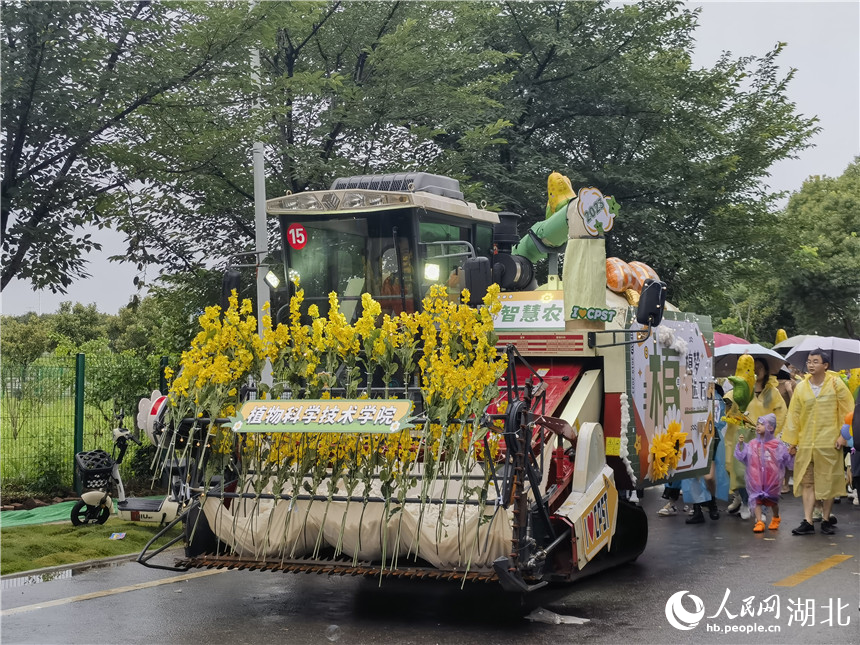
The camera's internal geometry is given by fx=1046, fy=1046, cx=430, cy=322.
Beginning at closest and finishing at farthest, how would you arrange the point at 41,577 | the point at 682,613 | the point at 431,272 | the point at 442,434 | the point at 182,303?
the point at 442,434, the point at 682,613, the point at 41,577, the point at 431,272, the point at 182,303

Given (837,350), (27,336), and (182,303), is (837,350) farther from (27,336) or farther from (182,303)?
(27,336)

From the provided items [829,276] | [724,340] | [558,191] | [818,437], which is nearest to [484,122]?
[724,340]

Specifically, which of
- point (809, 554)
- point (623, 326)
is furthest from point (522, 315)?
point (809, 554)

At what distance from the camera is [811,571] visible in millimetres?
9578

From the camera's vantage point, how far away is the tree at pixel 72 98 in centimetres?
1090

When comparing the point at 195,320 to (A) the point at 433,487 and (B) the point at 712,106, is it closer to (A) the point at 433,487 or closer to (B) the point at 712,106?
(A) the point at 433,487

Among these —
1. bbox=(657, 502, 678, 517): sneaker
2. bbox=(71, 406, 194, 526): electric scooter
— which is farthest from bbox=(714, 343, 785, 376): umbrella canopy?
bbox=(71, 406, 194, 526): electric scooter

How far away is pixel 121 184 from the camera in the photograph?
12883 mm

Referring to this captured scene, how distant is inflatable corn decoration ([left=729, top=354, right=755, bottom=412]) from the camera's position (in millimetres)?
13172

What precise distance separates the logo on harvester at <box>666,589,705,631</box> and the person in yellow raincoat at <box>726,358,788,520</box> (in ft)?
16.4

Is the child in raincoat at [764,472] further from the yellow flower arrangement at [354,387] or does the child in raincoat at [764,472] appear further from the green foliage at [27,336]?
the green foliage at [27,336]

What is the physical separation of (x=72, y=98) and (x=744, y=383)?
8.69 metres

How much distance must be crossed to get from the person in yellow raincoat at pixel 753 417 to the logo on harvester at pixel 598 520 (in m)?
5.23

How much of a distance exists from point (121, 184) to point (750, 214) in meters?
14.4
